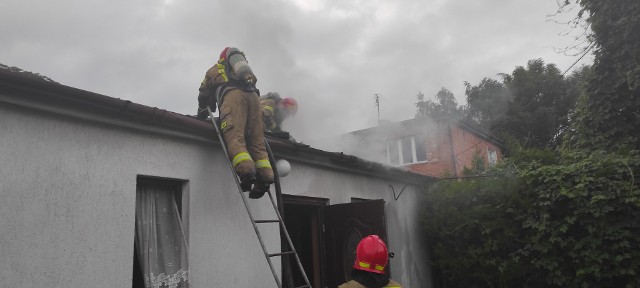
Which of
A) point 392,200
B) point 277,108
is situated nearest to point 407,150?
point 392,200

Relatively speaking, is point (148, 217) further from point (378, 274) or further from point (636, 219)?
point (636, 219)

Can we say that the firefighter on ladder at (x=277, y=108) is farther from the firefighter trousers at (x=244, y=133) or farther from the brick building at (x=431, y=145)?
the brick building at (x=431, y=145)

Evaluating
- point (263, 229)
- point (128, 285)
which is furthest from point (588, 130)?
point (128, 285)

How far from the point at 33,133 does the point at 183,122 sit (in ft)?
4.16

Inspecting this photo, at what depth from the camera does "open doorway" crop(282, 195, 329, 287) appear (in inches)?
251

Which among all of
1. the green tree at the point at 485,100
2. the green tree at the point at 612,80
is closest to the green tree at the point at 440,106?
the green tree at the point at 485,100

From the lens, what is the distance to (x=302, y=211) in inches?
285

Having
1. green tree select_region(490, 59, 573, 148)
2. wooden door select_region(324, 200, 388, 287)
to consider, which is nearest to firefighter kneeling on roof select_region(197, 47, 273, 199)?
wooden door select_region(324, 200, 388, 287)

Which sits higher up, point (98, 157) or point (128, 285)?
point (98, 157)

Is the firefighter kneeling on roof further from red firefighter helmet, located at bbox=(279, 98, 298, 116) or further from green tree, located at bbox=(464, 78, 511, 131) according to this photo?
green tree, located at bbox=(464, 78, 511, 131)

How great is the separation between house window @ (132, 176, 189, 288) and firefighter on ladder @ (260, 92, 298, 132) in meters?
2.63

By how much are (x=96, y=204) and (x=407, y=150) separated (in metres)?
15.5

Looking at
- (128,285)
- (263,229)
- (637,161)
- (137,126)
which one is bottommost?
(128,285)

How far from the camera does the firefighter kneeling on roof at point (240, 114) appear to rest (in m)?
4.23
